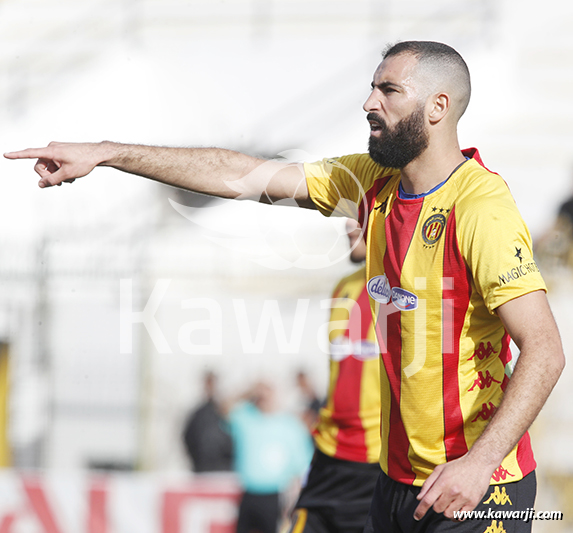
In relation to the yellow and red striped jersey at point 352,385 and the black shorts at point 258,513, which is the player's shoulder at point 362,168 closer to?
the yellow and red striped jersey at point 352,385

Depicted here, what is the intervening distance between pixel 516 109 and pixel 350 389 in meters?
6.02

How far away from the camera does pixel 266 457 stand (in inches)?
225

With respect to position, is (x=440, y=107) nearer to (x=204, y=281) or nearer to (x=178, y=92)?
(x=204, y=281)

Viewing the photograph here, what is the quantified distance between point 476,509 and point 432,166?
41.2 inches

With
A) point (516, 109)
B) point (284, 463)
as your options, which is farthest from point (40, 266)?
point (516, 109)

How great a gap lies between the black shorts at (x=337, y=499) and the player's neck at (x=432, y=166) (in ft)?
6.53

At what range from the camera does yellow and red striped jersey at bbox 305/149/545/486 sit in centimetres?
185

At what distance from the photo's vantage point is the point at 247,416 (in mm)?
6008

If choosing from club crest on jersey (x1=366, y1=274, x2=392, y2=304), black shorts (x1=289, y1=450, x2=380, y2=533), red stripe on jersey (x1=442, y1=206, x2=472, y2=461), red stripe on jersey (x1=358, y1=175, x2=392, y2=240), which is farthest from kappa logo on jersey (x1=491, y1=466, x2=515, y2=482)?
black shorts (x1=289, y1=450, x2=380, y2=533)

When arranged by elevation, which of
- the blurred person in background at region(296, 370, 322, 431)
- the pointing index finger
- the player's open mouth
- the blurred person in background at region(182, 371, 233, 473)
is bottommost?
the blurred person in background at region(182, 371, 233, 473)

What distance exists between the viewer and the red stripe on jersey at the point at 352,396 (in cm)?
367

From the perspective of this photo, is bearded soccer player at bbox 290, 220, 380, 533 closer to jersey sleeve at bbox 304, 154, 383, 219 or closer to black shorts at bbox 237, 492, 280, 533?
jersey sleeve at bbox 304, 154, 383, 219

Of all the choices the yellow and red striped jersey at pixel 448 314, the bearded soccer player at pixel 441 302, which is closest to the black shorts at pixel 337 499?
the bearded soccer player at pixel 441 302

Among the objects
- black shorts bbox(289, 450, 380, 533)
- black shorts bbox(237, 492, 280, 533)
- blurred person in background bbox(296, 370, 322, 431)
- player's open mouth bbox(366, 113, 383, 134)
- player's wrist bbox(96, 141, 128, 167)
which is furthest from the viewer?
blurred person in background bbox(296, 370, 322, 431)
